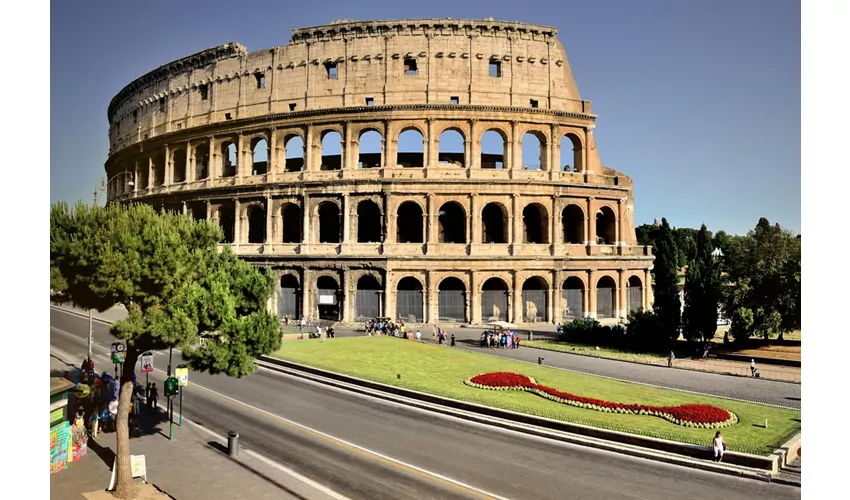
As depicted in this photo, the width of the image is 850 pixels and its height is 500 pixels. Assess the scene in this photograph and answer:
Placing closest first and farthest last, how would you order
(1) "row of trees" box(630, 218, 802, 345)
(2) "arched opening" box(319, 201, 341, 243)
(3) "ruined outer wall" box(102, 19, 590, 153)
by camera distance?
(1) "row of trees" box(630, 218, 802, 345) → (3) "ruined outer wall" box(102, 19, 590, 153) → (2) "arched opening" box(319, 201, 341, 243)

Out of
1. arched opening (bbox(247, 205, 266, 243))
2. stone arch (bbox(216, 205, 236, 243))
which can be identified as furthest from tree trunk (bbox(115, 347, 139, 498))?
arched opening (bbox(247, 205, 266, 243))

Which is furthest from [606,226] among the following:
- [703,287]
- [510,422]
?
[510,422]

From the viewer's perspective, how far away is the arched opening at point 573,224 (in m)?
37.7

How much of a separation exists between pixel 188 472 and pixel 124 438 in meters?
1.57

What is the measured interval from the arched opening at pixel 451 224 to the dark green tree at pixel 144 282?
2509cm

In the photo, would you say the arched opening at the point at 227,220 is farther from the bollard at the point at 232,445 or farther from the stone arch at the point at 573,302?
the bollard at the point at 232,445

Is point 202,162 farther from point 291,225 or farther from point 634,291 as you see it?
point 634,291

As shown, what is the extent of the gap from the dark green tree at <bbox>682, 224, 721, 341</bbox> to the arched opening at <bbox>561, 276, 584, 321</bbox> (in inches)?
559

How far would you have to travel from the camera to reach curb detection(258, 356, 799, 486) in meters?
12.2

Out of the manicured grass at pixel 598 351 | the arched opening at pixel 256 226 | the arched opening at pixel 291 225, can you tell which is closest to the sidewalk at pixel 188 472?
the manicured grass at pixel 598 351

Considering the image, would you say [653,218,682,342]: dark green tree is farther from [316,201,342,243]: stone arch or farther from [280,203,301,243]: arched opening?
[280,203,301,243]: arched opening

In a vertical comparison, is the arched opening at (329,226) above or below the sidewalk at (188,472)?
above

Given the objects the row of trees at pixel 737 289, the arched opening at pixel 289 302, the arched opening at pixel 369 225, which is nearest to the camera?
the row of trees at pixel 737 289
